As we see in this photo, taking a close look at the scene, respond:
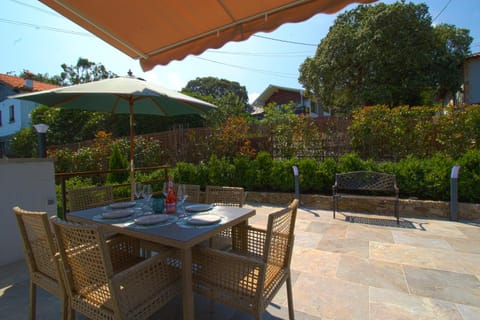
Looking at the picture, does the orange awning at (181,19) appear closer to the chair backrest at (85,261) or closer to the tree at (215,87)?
the chair backrest at (85,261)

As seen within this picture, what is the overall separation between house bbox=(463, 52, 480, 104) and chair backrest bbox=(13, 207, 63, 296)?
15605 millimetres

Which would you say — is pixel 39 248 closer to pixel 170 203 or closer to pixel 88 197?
pixel 170 203

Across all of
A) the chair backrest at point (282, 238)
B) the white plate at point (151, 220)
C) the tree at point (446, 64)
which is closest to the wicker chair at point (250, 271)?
the chair backrest at point (282, 238)

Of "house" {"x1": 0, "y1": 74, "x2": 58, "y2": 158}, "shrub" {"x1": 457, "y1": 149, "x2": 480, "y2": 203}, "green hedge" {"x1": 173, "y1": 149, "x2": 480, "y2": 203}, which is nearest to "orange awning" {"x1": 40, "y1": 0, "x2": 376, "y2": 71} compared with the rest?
"green hedge" {"x1": 173, "y1": 149, "x2": 480, "y2": 203}

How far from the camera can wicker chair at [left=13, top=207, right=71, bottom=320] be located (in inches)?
58.0

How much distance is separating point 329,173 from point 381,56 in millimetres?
9316

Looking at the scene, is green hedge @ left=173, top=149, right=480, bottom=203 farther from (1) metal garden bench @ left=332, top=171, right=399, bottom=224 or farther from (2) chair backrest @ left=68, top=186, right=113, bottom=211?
(2) chair backrest @ left=68, top=186, right=113, bottom=211

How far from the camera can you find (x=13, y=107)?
16.2 metres

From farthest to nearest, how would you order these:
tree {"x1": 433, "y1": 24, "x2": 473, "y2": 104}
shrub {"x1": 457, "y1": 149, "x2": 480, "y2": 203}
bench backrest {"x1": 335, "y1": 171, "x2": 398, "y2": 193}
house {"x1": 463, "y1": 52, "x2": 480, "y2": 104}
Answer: tree {"x1": 433, "y1": 24, "x2": 473, "y2": 104} < house {"x1": 463, "y1": 52, "x2": 480, "y2": 104} < bench backrest {"x1": 335, "y1": 171, "x2": 398, "y2": 193} < shrub {"x1": 457, "y1": 149, "x2": 480, "y2": 203}

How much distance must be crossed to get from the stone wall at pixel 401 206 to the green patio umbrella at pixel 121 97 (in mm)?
3151

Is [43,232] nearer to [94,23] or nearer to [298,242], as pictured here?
[94,23]

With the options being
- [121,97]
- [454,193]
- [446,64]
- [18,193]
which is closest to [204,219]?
[121,97]

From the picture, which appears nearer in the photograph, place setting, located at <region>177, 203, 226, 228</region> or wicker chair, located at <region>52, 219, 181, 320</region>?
wicker chair, located at <region>52, 219, 181, 320</region>

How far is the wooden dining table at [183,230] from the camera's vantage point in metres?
1.47
